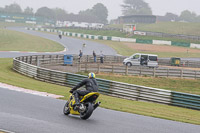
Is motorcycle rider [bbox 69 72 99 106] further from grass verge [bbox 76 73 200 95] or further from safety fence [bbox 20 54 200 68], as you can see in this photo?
safety fence [bbox 20 54 200 68]

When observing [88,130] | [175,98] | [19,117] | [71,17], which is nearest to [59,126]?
[88,130]

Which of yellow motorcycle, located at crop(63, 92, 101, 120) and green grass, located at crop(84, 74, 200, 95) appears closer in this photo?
yellow motorcycle, located at crop(63, 92, 101, 120)

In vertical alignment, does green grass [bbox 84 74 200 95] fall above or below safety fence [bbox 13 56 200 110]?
below

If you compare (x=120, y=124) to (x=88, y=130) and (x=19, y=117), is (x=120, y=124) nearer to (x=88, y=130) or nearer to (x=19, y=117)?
(x=88, y=130)

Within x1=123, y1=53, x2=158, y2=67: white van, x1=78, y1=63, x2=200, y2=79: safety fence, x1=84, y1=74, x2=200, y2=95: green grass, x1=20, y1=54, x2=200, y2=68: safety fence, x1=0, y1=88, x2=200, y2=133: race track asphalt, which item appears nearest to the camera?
x1=0, y1=88, x2=200, y2=133: race track asphalt

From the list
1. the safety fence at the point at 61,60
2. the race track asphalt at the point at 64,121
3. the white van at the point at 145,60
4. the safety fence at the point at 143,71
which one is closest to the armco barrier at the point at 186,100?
the race track asphalt at the point at 64,121

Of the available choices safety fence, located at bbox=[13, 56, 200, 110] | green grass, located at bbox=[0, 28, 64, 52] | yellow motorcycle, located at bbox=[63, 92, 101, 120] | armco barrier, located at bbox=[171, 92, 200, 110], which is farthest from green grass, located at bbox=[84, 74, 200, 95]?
green grass, located at bbox=[0, 28, 64, 52]

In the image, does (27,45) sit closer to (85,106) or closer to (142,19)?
(85,106)

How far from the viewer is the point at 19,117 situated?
33.5ft

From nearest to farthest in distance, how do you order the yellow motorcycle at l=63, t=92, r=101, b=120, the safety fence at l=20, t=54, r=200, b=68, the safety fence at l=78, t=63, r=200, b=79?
1. the yellow motorcycle at l=63, t=92, r=101, b=120
2. the safety fence at l=78, t=63, r=200, b=79
3. the safety fence at l=20, t=54, r=200, b=68

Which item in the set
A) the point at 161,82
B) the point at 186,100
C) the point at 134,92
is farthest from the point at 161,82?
the point at 186,100

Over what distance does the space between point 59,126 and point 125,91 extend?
978cm

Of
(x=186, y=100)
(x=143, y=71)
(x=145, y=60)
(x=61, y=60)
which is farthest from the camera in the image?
(x=145, y=60)

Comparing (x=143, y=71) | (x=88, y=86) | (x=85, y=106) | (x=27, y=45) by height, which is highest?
(x=88, y=86)
